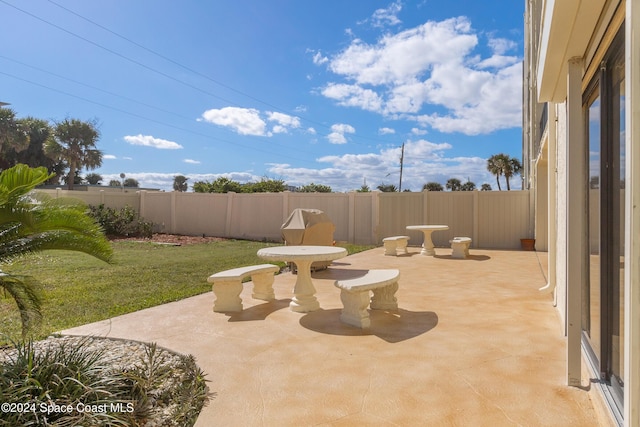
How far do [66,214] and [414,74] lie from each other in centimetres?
1427

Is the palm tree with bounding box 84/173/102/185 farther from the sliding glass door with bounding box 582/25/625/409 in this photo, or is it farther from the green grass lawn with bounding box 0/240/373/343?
the sliding glass door with bounding box 582/25/625/409

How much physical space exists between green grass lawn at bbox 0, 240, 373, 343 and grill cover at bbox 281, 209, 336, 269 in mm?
1566

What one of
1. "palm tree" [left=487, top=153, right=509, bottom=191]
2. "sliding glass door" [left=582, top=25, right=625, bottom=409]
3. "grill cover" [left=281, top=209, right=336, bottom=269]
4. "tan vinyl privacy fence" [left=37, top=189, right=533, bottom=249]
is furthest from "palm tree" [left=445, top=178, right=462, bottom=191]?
"sliding glass door" [left=582, top=25, right=625, bottom=409]

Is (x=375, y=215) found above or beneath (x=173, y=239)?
above

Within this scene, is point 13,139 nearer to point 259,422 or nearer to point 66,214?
point 66,214

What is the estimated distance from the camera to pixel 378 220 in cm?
1473

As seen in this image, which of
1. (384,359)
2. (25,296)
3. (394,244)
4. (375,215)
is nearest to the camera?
(25,296)

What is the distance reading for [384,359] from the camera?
3.53 m

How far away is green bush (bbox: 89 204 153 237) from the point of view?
15883 millimetres

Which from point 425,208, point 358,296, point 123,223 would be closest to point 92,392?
point 358,296

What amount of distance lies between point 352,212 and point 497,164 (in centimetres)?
2127

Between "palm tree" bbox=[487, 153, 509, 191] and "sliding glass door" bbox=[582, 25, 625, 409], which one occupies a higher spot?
"palm tree" bbox=[487, 153, 509, 191]

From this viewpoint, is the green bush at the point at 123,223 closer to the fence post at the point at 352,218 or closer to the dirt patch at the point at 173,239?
the dirt patch at the point at 173,239

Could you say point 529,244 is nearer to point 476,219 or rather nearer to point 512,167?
point 476,219
